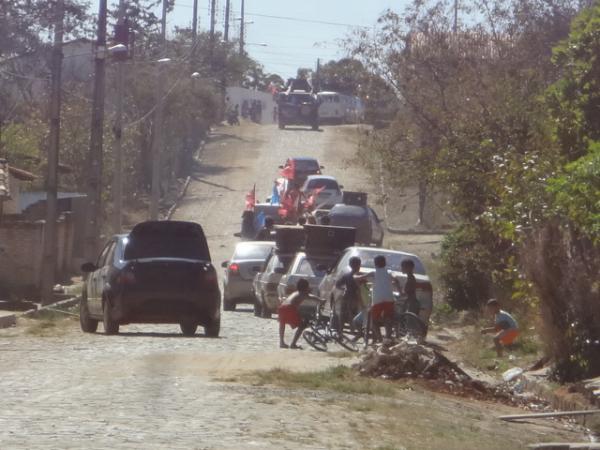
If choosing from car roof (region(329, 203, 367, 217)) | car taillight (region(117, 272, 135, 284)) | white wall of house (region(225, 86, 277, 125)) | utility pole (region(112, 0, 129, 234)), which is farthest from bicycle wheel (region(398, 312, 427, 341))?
white wall of house (region(225, 86, 277, 125))

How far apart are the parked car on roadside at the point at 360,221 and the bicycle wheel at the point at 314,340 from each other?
2095cm

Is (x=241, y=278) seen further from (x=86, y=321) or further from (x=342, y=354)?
(x=342, y=354)

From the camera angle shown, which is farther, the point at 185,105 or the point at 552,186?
the point at 185,105

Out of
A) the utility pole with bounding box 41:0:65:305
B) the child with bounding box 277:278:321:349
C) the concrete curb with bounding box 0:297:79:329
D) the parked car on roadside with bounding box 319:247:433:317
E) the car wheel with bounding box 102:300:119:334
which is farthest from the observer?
the utility pole with bounding box 41:0:65:305

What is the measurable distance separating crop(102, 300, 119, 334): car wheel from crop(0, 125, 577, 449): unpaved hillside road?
1.59 feet

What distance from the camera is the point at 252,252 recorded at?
1176 inches

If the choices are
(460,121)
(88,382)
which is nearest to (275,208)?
(460,121)

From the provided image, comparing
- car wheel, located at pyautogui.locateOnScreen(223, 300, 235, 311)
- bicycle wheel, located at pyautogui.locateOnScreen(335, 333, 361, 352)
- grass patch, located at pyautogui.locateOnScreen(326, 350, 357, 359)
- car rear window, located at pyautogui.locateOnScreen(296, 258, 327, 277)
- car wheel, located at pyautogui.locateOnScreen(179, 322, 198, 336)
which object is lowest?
car wheel, located at pyautogui.locateOnScreen(223, 300, 235, 311)

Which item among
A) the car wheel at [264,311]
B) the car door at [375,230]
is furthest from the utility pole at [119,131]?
the car door at [375,230]

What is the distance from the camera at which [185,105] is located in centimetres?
6375

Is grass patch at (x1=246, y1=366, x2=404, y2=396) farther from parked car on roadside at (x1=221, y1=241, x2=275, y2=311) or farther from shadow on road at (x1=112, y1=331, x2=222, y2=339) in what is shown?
parked car on roadside at (x1=221, y1=241, x2=275, y2=311)

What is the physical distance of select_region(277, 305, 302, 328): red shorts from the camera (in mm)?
19672

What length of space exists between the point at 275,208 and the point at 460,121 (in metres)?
15.5

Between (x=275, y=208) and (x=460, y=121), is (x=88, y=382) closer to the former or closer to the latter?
(x=460, y=121)
